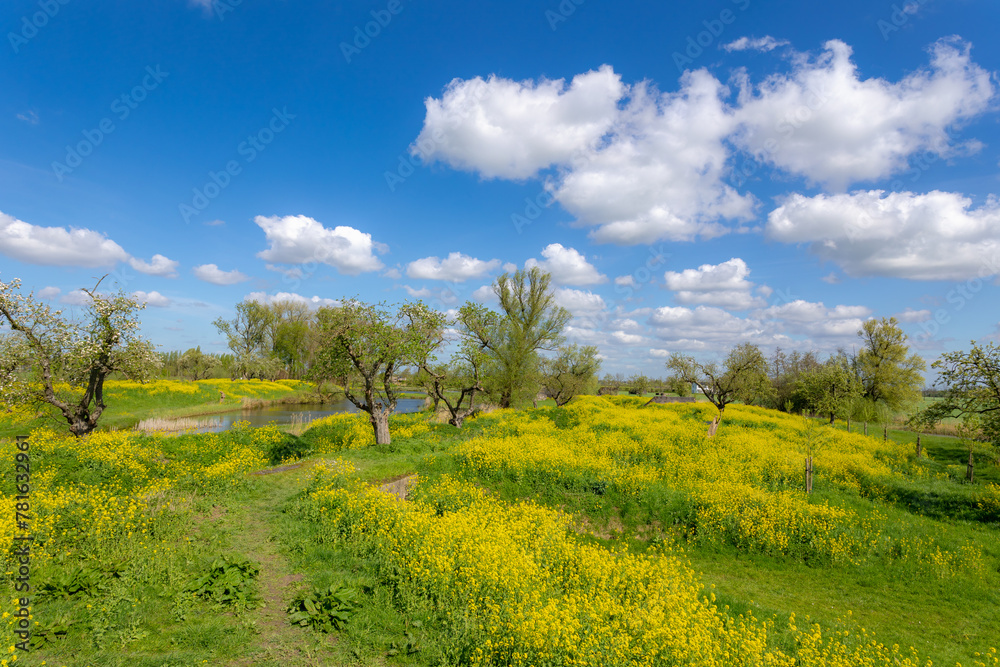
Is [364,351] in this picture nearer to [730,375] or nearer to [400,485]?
[400,485]

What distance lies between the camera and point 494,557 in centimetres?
853

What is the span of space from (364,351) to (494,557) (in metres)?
13.0

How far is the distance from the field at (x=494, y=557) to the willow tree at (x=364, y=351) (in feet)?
8.26

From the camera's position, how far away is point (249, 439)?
793 inches

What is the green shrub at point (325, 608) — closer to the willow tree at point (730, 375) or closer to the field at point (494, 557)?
the field at point (494, 557)

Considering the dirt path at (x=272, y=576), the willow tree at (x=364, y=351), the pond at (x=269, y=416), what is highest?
the willow tree at (x=364, y=351)

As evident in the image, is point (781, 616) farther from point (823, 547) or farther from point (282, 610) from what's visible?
point (282, 610)

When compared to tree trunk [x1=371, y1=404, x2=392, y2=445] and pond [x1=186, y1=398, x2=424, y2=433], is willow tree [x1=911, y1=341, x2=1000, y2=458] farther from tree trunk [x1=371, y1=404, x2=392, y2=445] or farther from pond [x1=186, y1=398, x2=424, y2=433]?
pond [x1=186, y1=398, x2=424, y2=433]

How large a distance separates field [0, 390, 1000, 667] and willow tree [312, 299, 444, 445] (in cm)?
252

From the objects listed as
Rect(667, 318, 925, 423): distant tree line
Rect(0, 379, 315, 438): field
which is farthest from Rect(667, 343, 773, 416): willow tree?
Rect(0, 379, 315, 438): field

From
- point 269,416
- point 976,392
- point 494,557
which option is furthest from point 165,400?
point 976,392

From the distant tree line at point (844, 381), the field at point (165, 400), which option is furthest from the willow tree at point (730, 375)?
the field at point (165, 400)

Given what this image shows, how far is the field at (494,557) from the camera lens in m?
6.48

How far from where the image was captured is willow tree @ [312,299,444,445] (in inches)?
762
